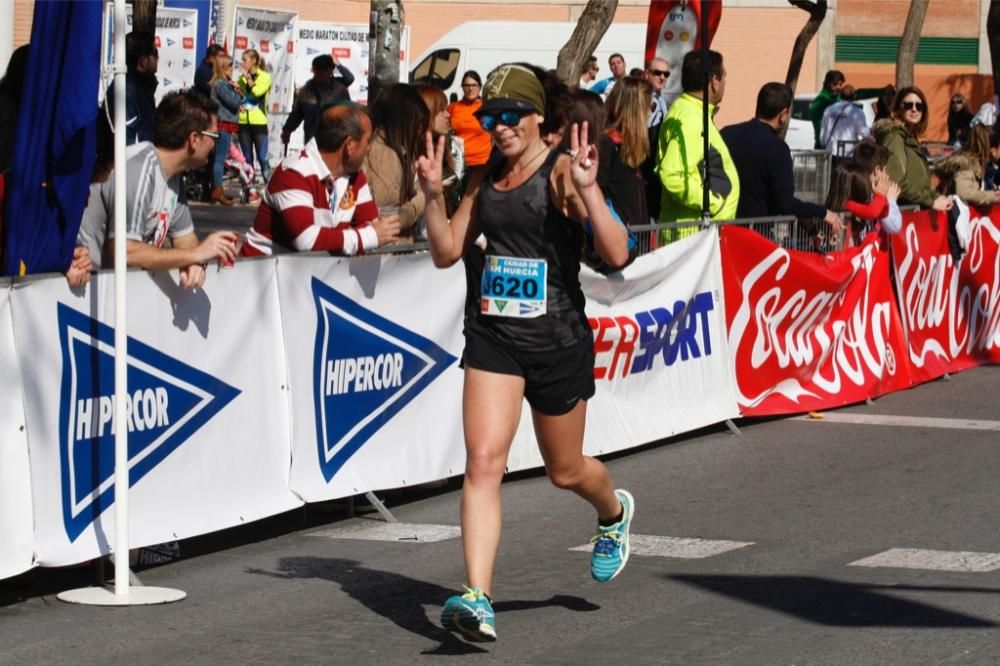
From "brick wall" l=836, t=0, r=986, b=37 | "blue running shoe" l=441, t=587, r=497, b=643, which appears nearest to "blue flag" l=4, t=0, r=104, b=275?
"blue running shoe" l=441, t=587, r=497, b=643

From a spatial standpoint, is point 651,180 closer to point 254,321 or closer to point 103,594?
point 254,321

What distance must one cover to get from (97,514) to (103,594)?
34 cm

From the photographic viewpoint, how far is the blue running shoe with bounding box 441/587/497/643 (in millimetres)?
6219

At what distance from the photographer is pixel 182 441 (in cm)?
802

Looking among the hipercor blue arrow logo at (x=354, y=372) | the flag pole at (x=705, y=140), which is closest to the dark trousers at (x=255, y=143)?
the flag pole at (x=705, y=140)

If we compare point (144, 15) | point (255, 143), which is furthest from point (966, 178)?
point (255, 143)

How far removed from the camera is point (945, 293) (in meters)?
14.3

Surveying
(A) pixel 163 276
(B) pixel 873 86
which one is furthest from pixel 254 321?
(B) pixel 873 86

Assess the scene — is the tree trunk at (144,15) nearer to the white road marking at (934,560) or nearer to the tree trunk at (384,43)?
the tree trunk at (384,43)

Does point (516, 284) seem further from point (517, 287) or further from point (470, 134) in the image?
point (470, 134)

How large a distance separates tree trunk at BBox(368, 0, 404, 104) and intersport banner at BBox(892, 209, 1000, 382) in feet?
16.4

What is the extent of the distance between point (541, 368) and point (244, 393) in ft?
7.02

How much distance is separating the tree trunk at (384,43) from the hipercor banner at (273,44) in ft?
34.0

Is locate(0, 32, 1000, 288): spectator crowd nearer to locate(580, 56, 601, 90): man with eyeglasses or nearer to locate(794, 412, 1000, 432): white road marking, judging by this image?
locate(794, 412, 1000, 432): white road marking
